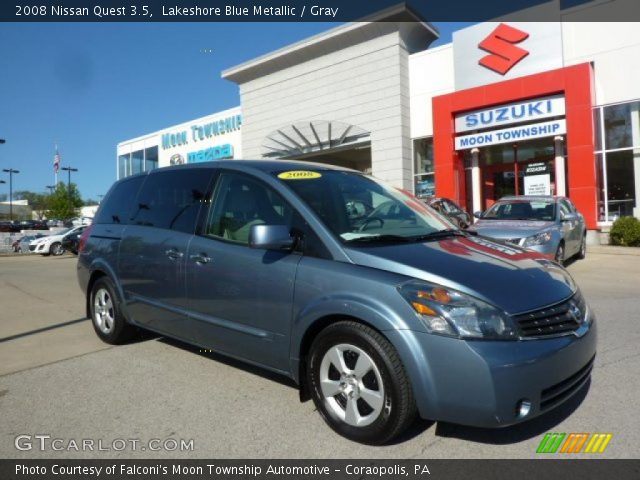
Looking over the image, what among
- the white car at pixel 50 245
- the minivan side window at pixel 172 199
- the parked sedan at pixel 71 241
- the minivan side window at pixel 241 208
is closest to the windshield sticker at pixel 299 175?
the minivan side window at pixel 241 208

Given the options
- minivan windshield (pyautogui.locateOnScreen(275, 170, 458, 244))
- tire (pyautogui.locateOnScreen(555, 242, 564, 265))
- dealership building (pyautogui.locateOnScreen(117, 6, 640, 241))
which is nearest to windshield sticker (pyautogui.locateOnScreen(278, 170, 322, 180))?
minivan windshield (pyautogui.locateOnScreen(275, 170, 458, 244))

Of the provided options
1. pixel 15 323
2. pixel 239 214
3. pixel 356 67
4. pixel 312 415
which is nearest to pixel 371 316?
pixel 312 415

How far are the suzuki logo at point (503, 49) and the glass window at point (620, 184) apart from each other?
14.2 feet

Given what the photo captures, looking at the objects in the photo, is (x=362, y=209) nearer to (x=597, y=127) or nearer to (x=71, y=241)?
(x=597, y=127)

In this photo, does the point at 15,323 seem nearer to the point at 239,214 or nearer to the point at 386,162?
the point at 239,214

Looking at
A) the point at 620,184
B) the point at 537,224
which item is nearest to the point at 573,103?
the point at 620,184

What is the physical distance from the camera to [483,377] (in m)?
2.55

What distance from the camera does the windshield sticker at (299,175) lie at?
12.4ft

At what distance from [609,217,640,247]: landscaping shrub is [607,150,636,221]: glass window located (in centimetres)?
106

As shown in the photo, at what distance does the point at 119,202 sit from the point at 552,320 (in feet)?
14.4

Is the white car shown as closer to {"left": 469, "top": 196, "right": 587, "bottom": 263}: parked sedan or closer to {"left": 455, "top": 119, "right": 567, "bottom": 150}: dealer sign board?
{"left": 455, "top": 119, "right": 567, "bottom": 150}: dealer sign board

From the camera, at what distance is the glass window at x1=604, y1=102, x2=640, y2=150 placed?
15.0 meters

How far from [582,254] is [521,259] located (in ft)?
32.3

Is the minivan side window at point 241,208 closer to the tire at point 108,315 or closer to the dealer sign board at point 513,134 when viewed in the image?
the tire at point 108,315
